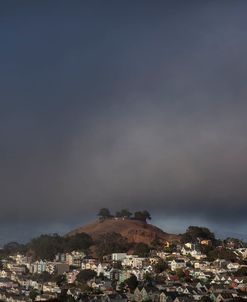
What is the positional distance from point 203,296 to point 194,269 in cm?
2026

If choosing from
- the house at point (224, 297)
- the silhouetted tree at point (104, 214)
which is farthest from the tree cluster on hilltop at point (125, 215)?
the house at point (224, 297)

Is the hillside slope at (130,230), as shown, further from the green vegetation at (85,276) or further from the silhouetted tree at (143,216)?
the green vegetation at (85,276)

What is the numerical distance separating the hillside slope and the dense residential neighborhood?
18.8 ft

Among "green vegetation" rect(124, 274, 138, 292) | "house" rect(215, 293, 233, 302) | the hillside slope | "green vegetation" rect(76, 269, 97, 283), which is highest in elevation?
the hillside slope

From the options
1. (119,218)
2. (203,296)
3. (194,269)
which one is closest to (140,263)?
(194,269)

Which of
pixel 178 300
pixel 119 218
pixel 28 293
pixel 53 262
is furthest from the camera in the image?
pixel 119 218

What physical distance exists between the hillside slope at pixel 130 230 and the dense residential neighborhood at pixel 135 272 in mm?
5724

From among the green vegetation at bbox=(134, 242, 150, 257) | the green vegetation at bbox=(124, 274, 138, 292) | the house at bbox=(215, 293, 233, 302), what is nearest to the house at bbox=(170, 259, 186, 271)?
the green vegetation at bbox=(134, 242, 150, 257)

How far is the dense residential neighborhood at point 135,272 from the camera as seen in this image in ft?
222

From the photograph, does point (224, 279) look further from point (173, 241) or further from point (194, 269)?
point (173, 241)

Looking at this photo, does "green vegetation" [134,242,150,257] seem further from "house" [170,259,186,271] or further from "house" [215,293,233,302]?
"house" [215,293,233,302]

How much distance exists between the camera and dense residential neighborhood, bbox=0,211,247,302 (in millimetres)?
67562

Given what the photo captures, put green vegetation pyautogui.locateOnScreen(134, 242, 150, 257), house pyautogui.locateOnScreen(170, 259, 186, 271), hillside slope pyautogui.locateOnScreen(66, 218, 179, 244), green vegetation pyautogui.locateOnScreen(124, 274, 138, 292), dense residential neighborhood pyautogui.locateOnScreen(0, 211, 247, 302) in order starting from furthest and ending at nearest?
hillside slope pyautogui.locateOnScreen(66, 218, 179, 244) → green vegetation pyautogui.locateOnScreen(134, 242, 150, 257) → house pyautogui.locateOnScreen(170, 259, 186, 271) → green vegetation pyautogui.locateOnScreen(124, 274, 138, 292) → dense residential neighborhood pyautogui.locateOnScreen(0, 211, 247, 302)

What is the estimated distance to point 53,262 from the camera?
103 metres
